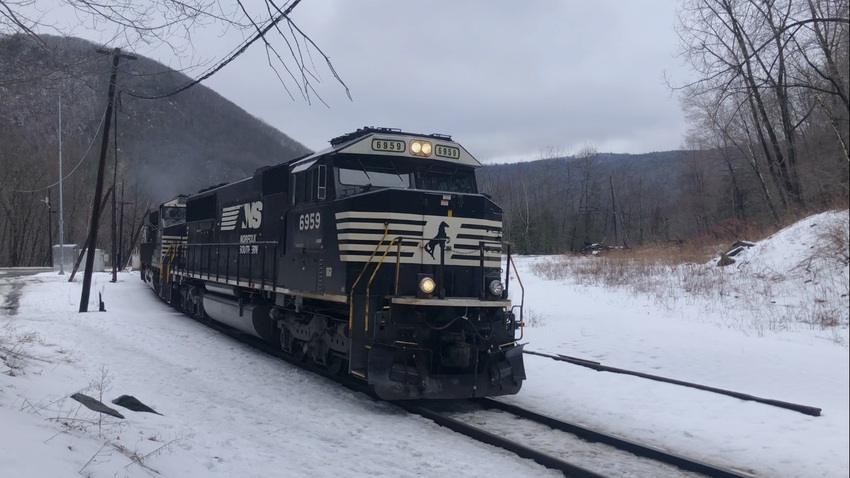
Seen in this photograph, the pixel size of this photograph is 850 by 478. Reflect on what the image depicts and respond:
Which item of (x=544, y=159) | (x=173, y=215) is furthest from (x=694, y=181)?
(x=173, y=215)

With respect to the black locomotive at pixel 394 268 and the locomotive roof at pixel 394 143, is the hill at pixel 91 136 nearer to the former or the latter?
the locomotive roof at pixel 394 143

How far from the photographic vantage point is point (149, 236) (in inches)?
1040

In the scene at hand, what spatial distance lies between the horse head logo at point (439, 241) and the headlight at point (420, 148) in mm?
1321

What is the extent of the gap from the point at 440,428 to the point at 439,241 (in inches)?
97.9

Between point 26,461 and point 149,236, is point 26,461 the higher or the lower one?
the lower one

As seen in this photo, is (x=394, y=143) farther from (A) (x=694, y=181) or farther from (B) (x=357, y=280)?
(A) (x=694, y=181)

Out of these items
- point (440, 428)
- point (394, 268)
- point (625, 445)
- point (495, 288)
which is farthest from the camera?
point (495, 288)

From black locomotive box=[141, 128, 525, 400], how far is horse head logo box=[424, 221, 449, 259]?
2 centimetres

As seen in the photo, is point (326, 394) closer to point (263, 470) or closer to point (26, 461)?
point (263, 470)

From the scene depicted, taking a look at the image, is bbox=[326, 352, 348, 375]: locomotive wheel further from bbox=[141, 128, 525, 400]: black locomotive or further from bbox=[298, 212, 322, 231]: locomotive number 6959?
bbox=[298, 212, 322, 231]: locomotive number 6959

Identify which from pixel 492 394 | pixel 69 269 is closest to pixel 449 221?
pixel 492 394

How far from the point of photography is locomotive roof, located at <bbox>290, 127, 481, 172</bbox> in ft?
30.1

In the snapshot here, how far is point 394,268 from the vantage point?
27.7 ft

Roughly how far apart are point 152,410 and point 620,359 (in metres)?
7.37
